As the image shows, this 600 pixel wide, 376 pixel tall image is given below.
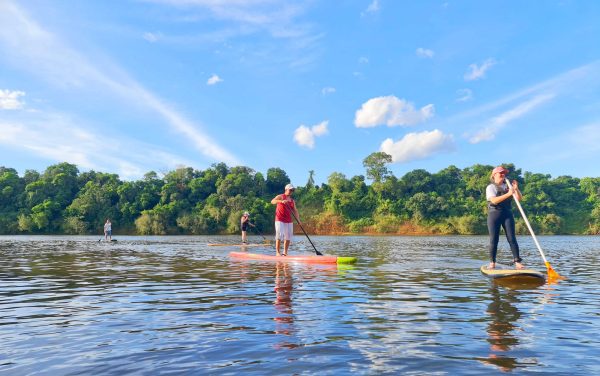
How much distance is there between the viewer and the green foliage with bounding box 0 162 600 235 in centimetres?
9331

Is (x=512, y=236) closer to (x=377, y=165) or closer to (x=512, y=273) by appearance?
(x=512, y=273)

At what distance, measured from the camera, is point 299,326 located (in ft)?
21.3

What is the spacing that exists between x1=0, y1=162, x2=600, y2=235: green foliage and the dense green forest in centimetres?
22

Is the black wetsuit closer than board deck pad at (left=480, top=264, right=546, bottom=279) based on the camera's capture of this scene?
No

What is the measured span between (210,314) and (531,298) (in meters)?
6.30

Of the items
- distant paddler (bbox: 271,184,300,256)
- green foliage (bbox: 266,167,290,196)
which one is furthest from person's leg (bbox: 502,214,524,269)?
green foliage (bbox: 266,167,290,196)

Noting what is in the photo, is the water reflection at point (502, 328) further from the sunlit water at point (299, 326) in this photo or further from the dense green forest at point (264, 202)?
the dense green forest at point (264, 202)

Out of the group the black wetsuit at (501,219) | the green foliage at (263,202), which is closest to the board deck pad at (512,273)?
the black wetsuit at (501,219)

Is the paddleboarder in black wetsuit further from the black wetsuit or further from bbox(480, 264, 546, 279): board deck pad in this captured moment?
bbox(480, 264, 546, 279): board deck pad

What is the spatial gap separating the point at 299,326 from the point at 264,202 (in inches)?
3748

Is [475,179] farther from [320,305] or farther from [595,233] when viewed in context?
[320,305]

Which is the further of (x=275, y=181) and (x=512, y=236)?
(x=275, y=181)

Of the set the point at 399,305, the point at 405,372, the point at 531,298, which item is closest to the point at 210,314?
the point at 399,305

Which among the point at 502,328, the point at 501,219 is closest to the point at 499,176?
the point at 501,219
